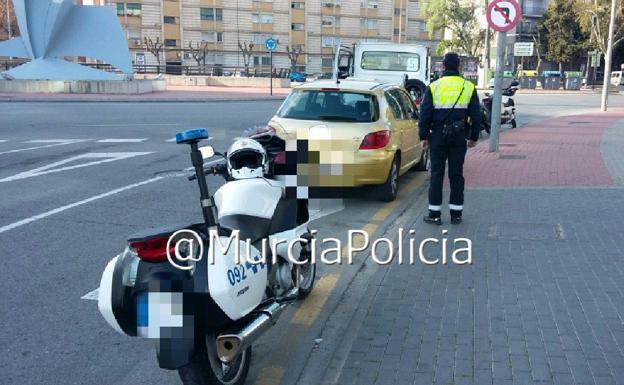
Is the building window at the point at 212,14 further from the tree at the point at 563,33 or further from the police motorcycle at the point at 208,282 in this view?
the police motorcycle at the point at 208,282

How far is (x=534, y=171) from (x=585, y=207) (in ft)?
9.66

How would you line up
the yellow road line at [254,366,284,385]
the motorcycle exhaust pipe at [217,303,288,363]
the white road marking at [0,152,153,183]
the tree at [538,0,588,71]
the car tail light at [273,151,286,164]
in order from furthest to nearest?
the tree at [538,0,588,71]
the white road marking at [0,152,153,183]
the car tail light at [273,151,286,164]
the yellow road line at [254,366,284,385]
the motorcycle exhaust pipe at [217,303,288,363]

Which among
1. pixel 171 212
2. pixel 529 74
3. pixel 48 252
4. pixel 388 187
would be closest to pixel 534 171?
pixel 388 187

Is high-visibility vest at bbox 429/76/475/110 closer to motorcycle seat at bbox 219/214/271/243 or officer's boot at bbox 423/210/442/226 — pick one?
officer's boot at bbox 423/210/442/226

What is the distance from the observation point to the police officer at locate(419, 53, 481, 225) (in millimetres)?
6797

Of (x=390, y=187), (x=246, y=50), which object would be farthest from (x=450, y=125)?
(x=246, y=50)

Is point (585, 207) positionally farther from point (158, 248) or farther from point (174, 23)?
point (174, 23)

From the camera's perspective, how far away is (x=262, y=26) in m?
79.3

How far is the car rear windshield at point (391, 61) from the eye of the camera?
17.8 m

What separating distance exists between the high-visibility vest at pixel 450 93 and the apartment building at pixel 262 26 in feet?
226

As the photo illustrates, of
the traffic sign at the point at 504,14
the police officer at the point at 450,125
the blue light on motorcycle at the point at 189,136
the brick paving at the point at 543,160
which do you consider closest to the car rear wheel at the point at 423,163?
the brick paving at the point at 543,160

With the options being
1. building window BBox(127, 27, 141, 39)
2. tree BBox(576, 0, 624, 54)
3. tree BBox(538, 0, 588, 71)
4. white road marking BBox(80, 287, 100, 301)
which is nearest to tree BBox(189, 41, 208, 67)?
building window BBox(127, 27, 141, 39)

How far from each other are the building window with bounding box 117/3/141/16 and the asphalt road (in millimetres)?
62979

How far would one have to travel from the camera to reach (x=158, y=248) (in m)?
2.91
